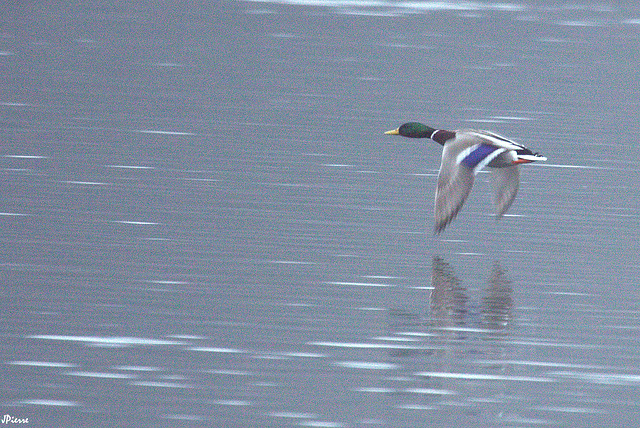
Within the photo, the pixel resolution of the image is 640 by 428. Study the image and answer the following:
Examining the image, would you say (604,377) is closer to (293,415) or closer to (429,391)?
(429,391)

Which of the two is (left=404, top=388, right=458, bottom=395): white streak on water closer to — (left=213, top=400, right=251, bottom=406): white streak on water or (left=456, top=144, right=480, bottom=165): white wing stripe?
(left=213, top=400, right=251, bottom=406): white streak on water

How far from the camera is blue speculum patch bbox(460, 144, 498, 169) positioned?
9.37 meters

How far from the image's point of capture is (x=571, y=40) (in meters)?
22.9

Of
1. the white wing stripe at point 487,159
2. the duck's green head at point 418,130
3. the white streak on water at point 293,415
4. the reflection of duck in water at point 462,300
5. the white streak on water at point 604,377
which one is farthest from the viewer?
the duck's green head at point 418,130

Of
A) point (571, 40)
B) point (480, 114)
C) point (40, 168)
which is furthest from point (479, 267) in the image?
point (571, 40)

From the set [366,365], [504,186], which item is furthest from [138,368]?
[504,186]

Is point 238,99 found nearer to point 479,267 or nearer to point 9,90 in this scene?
point 9,90

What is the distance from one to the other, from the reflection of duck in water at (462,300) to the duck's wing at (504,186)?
4.19ft

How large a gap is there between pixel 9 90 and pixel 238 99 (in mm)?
2346

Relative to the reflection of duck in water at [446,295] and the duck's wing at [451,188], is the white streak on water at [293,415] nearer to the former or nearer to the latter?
the reflection of duck in water at [446,295]

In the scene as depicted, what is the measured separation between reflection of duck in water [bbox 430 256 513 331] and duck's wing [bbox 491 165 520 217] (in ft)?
4.19

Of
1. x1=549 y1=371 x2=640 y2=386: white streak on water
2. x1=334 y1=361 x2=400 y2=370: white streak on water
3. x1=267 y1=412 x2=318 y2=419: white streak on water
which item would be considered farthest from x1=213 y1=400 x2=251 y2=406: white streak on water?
x1=549 y1=371 x2=640 y2=386: white streak on water

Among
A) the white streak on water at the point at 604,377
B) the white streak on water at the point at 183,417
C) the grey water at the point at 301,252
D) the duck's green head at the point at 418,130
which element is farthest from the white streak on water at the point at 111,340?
the duck's green head at the point at 418,130

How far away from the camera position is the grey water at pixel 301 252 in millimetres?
6461
